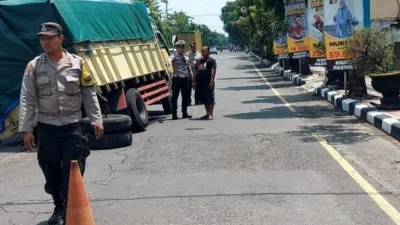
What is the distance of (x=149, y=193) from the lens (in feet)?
23.9

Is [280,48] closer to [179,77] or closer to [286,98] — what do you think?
[286,98]

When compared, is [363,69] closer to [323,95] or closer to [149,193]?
[323,95]

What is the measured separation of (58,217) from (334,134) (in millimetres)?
6560

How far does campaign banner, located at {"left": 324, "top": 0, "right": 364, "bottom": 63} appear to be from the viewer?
15180 millimetres

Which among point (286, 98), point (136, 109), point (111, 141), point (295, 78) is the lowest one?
point (295, 78)

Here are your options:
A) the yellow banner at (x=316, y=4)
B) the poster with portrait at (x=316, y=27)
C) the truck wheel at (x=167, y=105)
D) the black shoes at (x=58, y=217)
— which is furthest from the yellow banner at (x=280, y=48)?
the black shoes at (x=58, y=217)

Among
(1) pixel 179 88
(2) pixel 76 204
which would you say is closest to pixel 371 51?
(1) pixel 179 88

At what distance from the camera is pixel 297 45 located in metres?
25.5

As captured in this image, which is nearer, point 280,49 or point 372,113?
point 372,113

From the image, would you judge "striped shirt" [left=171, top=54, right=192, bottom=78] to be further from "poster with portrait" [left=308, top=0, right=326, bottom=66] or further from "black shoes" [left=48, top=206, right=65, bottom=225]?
"black shoes" [left=48, top=206, right=65, bottom=225]

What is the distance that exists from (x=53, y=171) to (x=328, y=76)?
15.4 meters

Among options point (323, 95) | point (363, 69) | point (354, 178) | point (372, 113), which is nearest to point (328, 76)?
point (323, 95)

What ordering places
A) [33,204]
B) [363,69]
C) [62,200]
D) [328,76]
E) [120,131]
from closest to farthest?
[62,200] → [33,204] → [120,131] → [363,69] → [328,76]

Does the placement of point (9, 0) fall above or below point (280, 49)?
above
